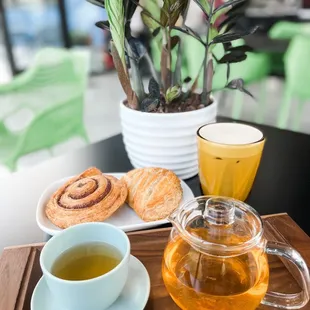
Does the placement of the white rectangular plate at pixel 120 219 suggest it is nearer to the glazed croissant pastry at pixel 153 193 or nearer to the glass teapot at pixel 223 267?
the glazed croissant pastry at pixel 153 193

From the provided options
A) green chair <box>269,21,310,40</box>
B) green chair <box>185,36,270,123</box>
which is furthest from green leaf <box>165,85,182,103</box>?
green chair <box>269,21,310,40</box>

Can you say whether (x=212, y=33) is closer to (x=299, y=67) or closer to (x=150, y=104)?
(x=150, y=104)

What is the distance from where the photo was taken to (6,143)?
124 cm

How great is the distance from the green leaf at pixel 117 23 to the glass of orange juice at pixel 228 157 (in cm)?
17

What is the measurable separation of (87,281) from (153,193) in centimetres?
20

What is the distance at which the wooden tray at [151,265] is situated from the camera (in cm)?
38

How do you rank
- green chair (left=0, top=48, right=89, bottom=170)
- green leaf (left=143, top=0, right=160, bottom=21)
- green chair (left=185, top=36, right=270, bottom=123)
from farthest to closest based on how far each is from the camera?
green chair (left=185, top=36, right=270, bottom=123), green chair (left=0, top=48, right=89, bottom=170), green leaf (left=143, top=0, right=160, bottom=21)

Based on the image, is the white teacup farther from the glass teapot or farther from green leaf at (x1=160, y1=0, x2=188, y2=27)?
green leaf at (x1=160, y1=0, x2=188, y2=27)

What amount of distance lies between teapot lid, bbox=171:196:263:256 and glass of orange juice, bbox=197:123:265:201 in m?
0.12

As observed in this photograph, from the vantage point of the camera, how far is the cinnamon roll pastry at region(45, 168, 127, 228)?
0.47m

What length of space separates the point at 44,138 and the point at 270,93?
6.60 feet

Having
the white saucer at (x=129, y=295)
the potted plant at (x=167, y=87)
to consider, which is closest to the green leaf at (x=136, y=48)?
the potted plant at (x=167, y=87)

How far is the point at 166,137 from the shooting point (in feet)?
1.89

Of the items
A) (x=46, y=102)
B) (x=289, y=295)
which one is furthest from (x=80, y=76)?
(x=289, y=295)
